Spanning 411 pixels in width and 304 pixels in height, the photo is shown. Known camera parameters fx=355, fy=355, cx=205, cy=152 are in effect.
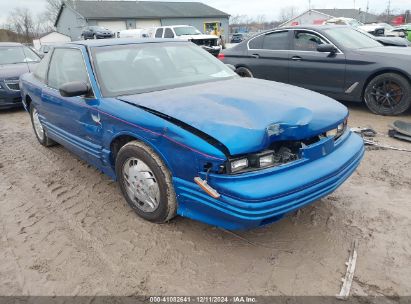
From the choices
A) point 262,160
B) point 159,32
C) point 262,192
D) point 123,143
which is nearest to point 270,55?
point 123,143

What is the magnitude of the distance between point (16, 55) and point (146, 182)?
782 cm

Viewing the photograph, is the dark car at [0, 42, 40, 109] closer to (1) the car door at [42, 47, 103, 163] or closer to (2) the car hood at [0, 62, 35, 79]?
(2) the car hood at [0, 62, 35, 79]

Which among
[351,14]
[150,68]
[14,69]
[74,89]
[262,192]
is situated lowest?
[262,192]

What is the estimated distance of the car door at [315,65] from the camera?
626 centimetres

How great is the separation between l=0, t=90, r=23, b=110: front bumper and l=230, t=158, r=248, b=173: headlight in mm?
6980

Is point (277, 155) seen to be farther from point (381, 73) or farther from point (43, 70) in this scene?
point (381, 73)

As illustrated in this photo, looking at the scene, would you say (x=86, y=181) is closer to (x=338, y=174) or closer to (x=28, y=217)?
(x=28, y=217)

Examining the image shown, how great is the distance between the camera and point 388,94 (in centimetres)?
585

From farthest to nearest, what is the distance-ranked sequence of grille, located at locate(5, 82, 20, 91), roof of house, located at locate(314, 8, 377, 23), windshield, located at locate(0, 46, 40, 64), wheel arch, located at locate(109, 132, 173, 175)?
roof of house, located at locate(314, 8, 377, 23) → windshield, located at locate(0, 46, 40, 64) → grille, located at locate(5, 82, 20, 91) → wheel arch, located at locate(109, 132, 173, 175)

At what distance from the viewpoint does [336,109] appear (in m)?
2.99

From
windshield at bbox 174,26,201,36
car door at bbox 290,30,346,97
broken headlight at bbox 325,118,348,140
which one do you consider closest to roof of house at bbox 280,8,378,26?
windshield at bbox 174,26,201,36

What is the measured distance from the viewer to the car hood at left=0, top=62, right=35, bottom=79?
765cm

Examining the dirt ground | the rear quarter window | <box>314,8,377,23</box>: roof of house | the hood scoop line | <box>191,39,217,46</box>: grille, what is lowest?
the dirt ground

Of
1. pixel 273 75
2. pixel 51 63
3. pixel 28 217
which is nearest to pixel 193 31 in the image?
pixel 273 75
